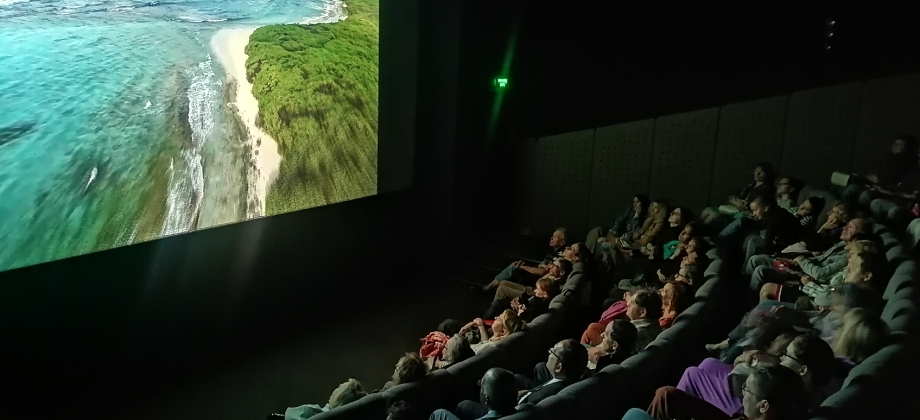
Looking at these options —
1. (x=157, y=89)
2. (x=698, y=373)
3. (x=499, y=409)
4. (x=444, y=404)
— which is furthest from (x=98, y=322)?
(x=698, y=373)

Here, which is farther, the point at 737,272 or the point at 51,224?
the point at 737,272

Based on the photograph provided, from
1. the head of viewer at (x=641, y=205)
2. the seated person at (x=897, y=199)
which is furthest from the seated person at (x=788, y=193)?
the head of viewer at (x=641, y=205)

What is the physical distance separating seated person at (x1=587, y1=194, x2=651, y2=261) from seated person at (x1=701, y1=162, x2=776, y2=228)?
454 mm

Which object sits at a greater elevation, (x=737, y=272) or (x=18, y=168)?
(x=18, y=168)

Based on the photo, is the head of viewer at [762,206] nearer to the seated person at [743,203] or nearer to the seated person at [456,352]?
the seated person at [743,203]

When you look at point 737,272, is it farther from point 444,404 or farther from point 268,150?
point 268,150

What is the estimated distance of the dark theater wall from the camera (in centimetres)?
383

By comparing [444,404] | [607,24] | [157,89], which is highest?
[607,24]

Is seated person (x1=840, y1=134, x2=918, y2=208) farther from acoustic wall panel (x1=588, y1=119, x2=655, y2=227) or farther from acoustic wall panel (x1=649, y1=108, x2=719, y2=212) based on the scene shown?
acoustic wall panel (x1=588, y1=119, x2=655, y2=227)

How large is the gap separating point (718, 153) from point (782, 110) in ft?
2.04

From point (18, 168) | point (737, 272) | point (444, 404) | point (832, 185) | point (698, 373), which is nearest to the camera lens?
point (698, 373)

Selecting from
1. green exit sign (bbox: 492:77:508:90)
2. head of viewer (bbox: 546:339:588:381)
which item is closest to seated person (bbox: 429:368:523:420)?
head of viewer (bbox: 546:339:588:381)

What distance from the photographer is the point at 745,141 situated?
6.20 meters

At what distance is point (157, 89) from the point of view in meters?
4.07
